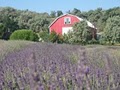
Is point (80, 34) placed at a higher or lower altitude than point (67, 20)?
lower

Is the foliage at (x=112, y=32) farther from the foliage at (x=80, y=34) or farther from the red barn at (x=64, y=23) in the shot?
the red barn at (x=64, y=23)

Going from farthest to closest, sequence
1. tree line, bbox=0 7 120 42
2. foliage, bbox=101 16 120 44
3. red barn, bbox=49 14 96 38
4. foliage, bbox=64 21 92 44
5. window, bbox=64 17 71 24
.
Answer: window, bbox=64 17 71 24, red barn, bbox=49 14 96 38, tree line, bbox=0 7 120 42, foliage, bbox=101 16 120 44, foliage, bbox=64 21 92 44

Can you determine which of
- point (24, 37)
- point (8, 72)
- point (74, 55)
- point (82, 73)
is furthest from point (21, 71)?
point (24, 37)

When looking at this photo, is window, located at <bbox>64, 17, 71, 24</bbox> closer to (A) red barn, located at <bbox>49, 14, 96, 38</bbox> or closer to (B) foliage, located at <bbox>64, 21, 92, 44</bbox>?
(A) red barn, located at <bbox>49, 14, 96, 38</bbox>

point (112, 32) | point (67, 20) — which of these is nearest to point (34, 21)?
point (67, 20)

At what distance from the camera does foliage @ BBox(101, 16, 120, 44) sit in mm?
41812

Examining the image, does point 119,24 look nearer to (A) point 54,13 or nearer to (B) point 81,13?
(B) point 81,13

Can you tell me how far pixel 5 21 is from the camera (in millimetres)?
58031

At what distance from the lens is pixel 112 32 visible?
138 feet

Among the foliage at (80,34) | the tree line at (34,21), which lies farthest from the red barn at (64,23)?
the foliage at (80,34)

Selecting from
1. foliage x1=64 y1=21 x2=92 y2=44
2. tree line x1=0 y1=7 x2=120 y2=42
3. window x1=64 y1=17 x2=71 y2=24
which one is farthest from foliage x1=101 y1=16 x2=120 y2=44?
window x1=64 y1=17 x2=71 y2=24

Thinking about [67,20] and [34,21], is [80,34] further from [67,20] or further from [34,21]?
[34,21]

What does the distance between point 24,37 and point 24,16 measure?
135 ft

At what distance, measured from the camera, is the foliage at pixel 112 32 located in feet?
137
